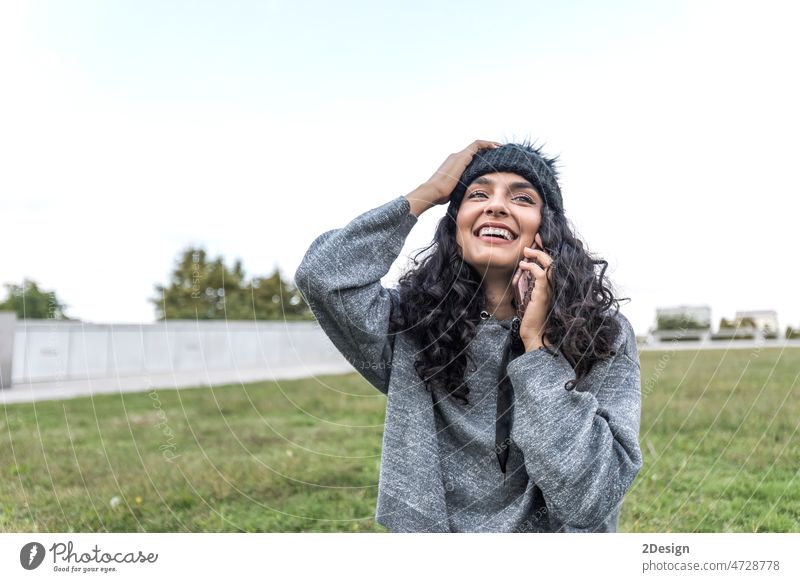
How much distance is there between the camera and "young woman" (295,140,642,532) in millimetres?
1170

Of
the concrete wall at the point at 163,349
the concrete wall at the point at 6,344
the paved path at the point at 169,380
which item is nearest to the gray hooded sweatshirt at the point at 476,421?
the paved path at the point at 169,380

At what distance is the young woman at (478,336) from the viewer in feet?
3.84

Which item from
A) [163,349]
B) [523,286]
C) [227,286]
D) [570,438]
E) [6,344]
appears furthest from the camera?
[163,349]

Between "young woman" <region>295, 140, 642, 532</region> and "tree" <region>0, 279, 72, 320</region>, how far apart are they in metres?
0.83

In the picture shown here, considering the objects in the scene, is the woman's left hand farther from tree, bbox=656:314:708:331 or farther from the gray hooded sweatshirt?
tree, bbox=656:314:708:331

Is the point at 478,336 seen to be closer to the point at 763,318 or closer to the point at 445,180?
the point at 445,180

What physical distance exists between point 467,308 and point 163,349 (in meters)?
5.26

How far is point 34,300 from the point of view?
1.78 meters

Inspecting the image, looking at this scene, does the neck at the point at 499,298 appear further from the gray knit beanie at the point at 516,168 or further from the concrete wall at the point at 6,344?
the concrete wall at the point at 6,344

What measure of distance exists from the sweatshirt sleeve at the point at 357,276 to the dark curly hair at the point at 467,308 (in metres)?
0.07
